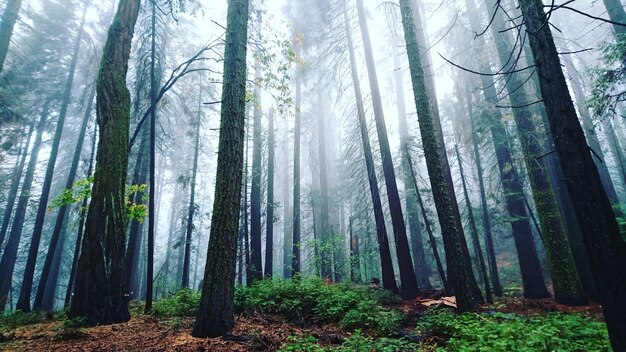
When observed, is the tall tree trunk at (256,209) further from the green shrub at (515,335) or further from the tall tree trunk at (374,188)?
the green shrub at (515,335)

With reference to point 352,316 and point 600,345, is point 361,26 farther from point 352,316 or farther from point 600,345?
point 600,345

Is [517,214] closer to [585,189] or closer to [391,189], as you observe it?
[391,189]

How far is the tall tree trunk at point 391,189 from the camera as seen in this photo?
9.37m

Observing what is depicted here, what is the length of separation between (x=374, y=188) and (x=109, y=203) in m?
8.28

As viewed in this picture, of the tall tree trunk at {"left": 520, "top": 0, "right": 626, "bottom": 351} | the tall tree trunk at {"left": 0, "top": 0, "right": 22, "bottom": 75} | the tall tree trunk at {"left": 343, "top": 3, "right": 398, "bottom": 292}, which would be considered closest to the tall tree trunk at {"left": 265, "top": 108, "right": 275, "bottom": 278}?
the tall tree trunk at {"left": 343, "top": 3, "right": 398, "bottom": 292}

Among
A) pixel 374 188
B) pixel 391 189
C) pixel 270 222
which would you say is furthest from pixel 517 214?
pixel 270 222

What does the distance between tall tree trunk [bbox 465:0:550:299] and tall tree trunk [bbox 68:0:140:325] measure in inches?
421

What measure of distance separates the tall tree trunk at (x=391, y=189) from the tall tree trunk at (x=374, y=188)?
19.4 inches

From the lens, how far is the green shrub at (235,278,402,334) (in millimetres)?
5453

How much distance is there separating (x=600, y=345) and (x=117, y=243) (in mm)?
7448

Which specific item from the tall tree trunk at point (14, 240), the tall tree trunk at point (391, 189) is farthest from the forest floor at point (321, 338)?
the tall tree trunk at point (14, 240)

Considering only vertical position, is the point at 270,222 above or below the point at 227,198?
above

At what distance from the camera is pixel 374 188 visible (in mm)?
10977

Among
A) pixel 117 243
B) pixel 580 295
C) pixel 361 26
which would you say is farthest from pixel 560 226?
pixel 117 243
